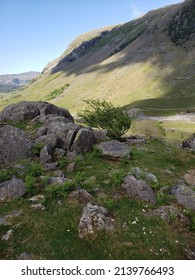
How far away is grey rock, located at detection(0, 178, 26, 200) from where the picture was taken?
17922 millimetres

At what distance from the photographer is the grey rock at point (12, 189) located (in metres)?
17.9

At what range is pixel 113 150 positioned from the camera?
83.4 feet

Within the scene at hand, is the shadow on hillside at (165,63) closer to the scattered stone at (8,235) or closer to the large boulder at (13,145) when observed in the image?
the large boulder at (13,145)

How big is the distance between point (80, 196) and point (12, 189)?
4.66 meters

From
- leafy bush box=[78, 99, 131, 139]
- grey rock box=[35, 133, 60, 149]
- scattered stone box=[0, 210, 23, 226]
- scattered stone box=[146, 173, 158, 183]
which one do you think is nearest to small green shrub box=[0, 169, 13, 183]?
scattered stone box=[0, 210, 23, 226]

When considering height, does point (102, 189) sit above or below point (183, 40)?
above

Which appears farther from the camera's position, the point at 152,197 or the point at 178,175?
the point at 178,175

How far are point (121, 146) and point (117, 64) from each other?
171959 millimetres

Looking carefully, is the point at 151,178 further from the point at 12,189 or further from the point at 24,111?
the point at 24,111

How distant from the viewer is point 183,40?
163 meters

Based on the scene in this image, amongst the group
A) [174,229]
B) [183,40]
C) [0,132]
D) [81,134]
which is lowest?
[183,40]
